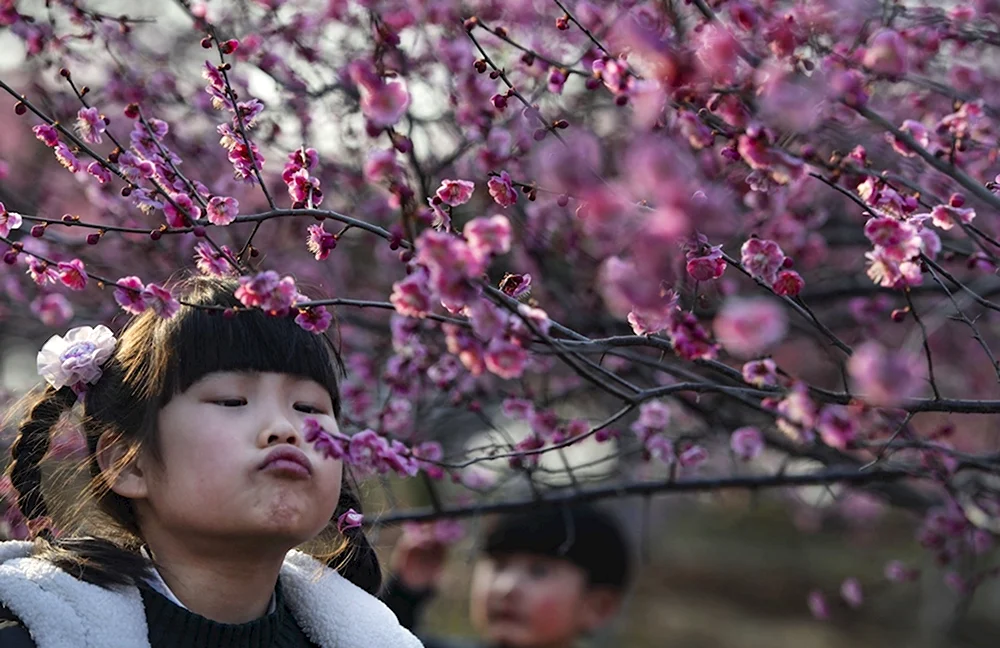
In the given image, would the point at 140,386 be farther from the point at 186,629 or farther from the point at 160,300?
the point at 186,629

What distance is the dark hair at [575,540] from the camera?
399cm

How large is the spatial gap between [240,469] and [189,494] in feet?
0.33

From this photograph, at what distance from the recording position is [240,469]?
81.5 inches

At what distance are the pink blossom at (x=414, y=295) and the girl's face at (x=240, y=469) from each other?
0.60 meters

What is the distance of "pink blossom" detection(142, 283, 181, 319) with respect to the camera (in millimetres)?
1964

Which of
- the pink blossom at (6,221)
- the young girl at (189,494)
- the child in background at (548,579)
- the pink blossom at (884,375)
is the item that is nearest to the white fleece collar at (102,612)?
the young girl at (189,494)

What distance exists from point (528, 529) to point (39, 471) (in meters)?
1.88

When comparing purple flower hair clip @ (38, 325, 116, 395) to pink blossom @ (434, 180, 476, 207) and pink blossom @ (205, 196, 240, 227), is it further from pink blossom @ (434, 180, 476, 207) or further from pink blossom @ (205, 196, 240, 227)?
pink blossom @ (434, 180, 476, 207)

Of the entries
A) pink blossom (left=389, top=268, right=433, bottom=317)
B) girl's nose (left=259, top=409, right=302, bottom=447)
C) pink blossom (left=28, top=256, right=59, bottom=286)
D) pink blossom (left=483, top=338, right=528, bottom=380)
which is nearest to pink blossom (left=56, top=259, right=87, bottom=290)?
pink blossom (left=28, top=256, right=59, bottom=286)

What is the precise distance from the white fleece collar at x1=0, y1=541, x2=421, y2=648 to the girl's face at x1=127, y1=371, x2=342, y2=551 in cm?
17

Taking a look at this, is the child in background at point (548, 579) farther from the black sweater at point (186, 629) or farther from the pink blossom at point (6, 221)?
the pink blossom at point (6, 221)

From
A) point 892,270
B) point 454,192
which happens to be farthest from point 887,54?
point 454,192

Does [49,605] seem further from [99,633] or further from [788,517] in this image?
[788,517]

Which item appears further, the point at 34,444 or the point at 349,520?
the point at 34,444
